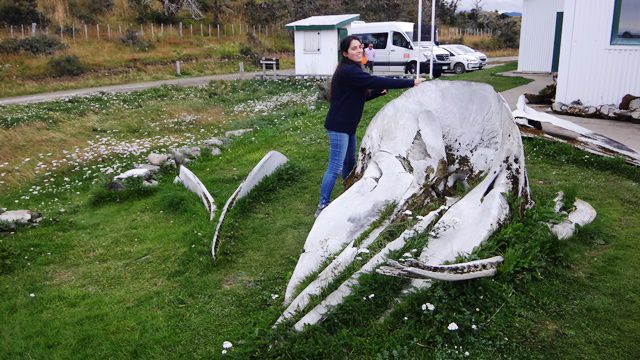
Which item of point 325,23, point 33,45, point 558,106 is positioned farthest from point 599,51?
point 33,45

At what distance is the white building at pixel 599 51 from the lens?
36.5ft

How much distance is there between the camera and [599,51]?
11.6 metres

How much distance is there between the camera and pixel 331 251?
13.7ft

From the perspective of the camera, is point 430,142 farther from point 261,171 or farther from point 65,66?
point 65,66

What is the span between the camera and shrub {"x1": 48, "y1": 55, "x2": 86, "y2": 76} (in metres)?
26.8

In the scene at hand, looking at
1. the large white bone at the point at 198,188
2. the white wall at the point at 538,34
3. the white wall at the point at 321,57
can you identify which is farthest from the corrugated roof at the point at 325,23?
the large white bone at the point at 198,188

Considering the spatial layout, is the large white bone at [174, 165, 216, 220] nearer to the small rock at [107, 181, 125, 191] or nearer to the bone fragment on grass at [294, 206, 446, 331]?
the small rock at [107, 181, 125, 191]

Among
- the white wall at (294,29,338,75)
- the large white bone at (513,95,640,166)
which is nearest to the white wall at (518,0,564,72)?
the white wall at (294,29,338,75)

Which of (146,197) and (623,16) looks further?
(623,16)

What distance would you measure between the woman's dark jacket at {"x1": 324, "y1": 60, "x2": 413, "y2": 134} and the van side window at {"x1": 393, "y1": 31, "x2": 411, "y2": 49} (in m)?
19.5

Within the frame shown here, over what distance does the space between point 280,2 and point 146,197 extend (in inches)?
1547

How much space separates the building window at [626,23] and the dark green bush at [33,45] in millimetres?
27001

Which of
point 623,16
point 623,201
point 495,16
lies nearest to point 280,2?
point 495,16

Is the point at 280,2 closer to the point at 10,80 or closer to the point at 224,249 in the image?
the point at 10,80
